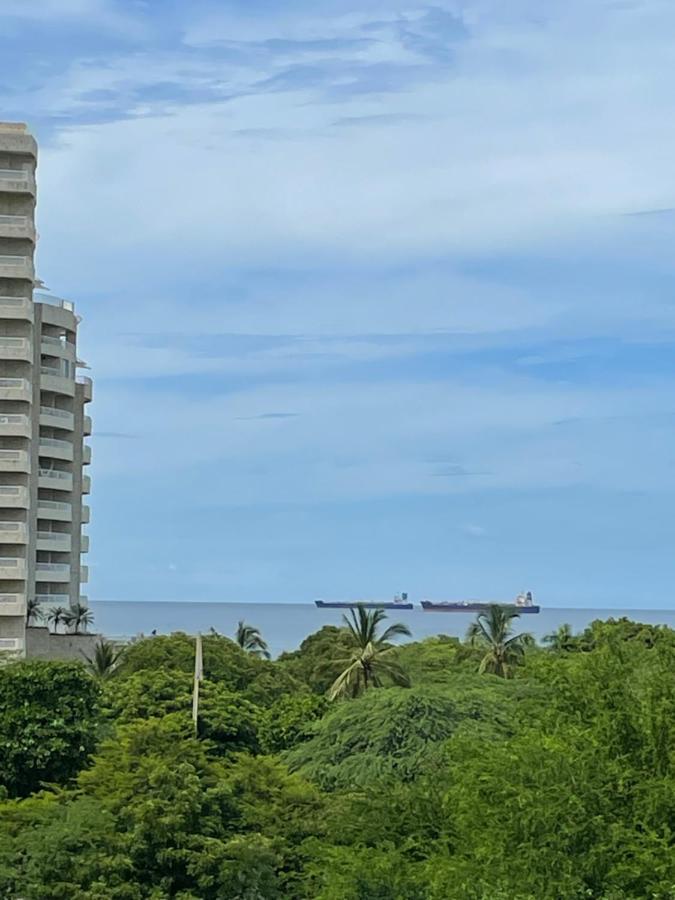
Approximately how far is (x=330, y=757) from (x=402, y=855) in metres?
13.5

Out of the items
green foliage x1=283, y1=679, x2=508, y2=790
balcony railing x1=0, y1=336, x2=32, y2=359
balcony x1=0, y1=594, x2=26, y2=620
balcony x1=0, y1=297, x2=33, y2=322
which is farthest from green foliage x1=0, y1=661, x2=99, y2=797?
balcony x1=0, y1=297, x2=33, y2=322

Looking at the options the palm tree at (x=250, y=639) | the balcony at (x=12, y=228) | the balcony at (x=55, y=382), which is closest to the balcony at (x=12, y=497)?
the balcony at (x=55, y=382)

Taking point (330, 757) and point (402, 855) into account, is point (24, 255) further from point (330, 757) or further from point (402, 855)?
point (402, 855)

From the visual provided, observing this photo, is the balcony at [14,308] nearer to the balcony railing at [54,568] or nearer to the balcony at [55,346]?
the balcony at [55,346]

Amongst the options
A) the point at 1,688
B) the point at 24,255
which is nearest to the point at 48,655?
the point at 24,255

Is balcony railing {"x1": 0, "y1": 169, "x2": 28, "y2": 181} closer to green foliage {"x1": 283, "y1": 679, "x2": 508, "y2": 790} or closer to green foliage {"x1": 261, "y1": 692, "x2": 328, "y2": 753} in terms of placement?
green foliage {"x1": 261, "y1": 692, "x2": 328, "y2": 753}

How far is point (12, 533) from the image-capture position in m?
86.2

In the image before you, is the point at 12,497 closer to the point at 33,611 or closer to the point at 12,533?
the point at 12,533

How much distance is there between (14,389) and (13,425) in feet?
6.78

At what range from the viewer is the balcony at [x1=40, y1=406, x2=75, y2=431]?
94.9 m

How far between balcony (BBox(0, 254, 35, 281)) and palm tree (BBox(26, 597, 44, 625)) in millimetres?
19365

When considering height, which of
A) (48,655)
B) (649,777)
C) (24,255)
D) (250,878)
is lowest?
(250,878)

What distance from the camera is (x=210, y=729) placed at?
4231 centimetres

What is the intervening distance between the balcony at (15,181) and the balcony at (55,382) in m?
12.5
